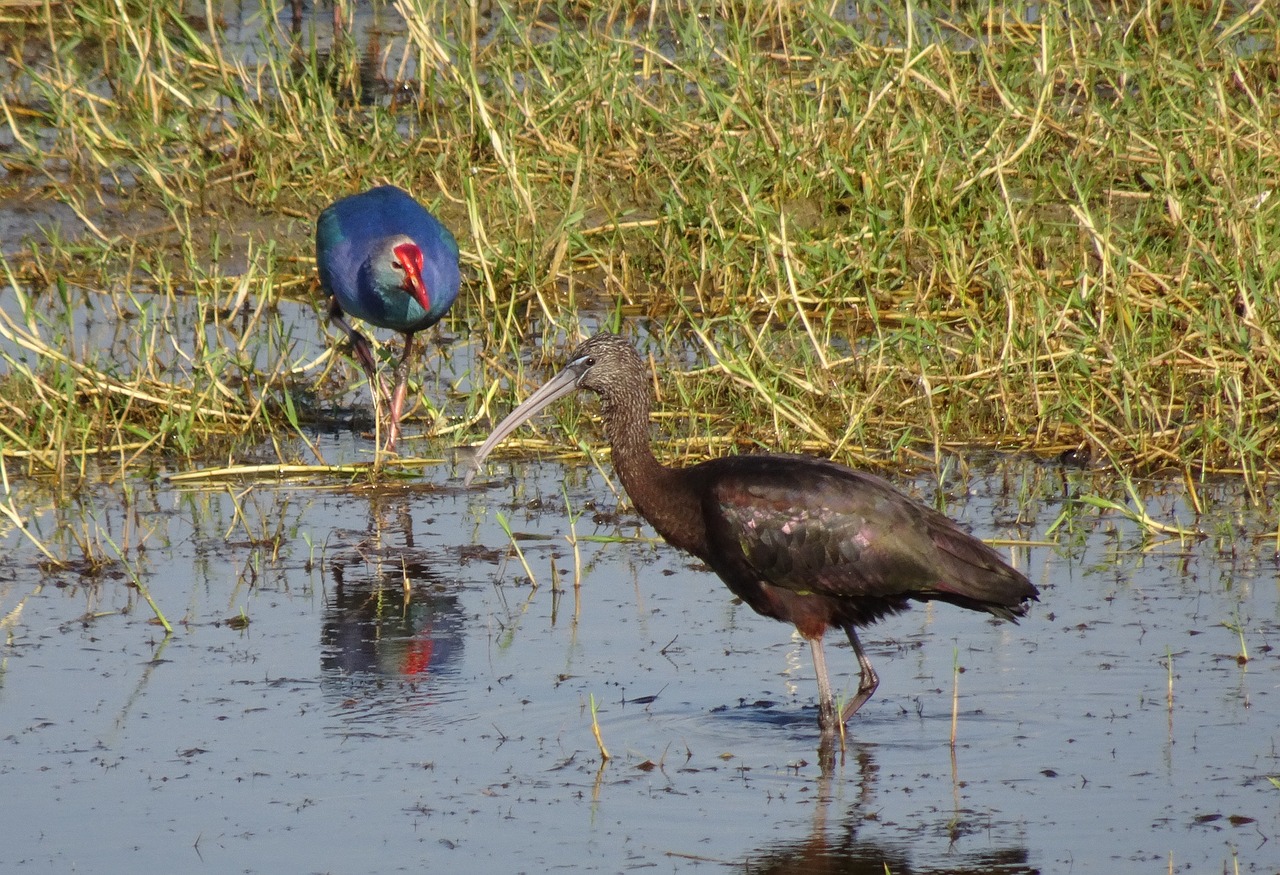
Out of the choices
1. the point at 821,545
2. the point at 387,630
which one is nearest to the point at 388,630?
the point at 387,630

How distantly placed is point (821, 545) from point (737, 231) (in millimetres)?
3431

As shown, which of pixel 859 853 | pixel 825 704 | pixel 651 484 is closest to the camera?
pixel 859 853

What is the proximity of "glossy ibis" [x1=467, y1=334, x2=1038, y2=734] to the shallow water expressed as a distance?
25 cm

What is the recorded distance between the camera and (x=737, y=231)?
27.7 ft

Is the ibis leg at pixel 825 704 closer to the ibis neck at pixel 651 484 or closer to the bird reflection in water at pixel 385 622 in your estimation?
the ibis neck at pixel 651 484

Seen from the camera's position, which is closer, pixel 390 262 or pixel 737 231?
pixel 390 262

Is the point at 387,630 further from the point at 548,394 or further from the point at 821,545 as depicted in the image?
the point at 821,545

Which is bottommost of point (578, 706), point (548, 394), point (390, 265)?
point (578, 706)

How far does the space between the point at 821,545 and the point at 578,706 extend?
2.60 ft

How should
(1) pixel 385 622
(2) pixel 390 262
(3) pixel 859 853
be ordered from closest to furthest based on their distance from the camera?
(3) pixel 859 853 → (1) pixel 385 622 → (2) pixel 390 262

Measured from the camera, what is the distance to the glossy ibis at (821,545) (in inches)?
202

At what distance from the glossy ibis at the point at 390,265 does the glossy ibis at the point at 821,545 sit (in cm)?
258

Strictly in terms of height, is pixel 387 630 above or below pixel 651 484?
below

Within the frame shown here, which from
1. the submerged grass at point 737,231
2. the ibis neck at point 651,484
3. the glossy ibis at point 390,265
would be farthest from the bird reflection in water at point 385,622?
the glossy ibis at point 390,265
